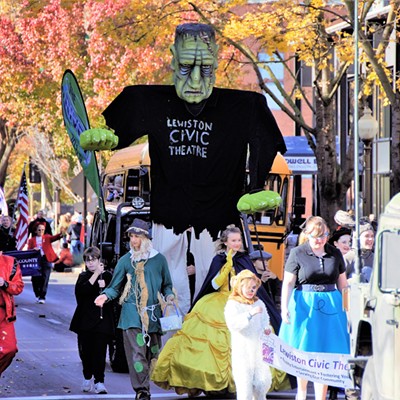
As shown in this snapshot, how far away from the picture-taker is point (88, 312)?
13.7 meters

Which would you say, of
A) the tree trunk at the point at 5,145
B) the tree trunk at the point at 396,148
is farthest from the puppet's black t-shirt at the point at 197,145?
the tree trunk at the point at 5,145

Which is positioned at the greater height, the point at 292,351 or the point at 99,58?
the point at 99,58

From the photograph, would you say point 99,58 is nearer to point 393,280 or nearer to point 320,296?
point 320,296

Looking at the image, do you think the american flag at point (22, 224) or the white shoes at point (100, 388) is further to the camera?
the american flag at point (22, 224)

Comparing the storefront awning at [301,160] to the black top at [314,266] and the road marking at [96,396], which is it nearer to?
the road marking at [96,396]

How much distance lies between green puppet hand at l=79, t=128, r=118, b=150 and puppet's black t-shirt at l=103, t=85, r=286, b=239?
1109 millimetres

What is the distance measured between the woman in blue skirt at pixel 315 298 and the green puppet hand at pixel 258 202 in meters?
1.64

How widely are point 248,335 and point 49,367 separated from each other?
5.12 m

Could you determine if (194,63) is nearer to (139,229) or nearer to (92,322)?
(139,229)

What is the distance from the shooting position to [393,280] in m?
8.06

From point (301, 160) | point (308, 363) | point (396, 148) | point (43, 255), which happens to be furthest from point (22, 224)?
point (308, 363)

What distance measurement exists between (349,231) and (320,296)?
293 centimetres

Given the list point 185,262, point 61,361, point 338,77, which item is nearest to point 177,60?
point 185,262

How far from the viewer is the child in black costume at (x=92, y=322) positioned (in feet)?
44.3
